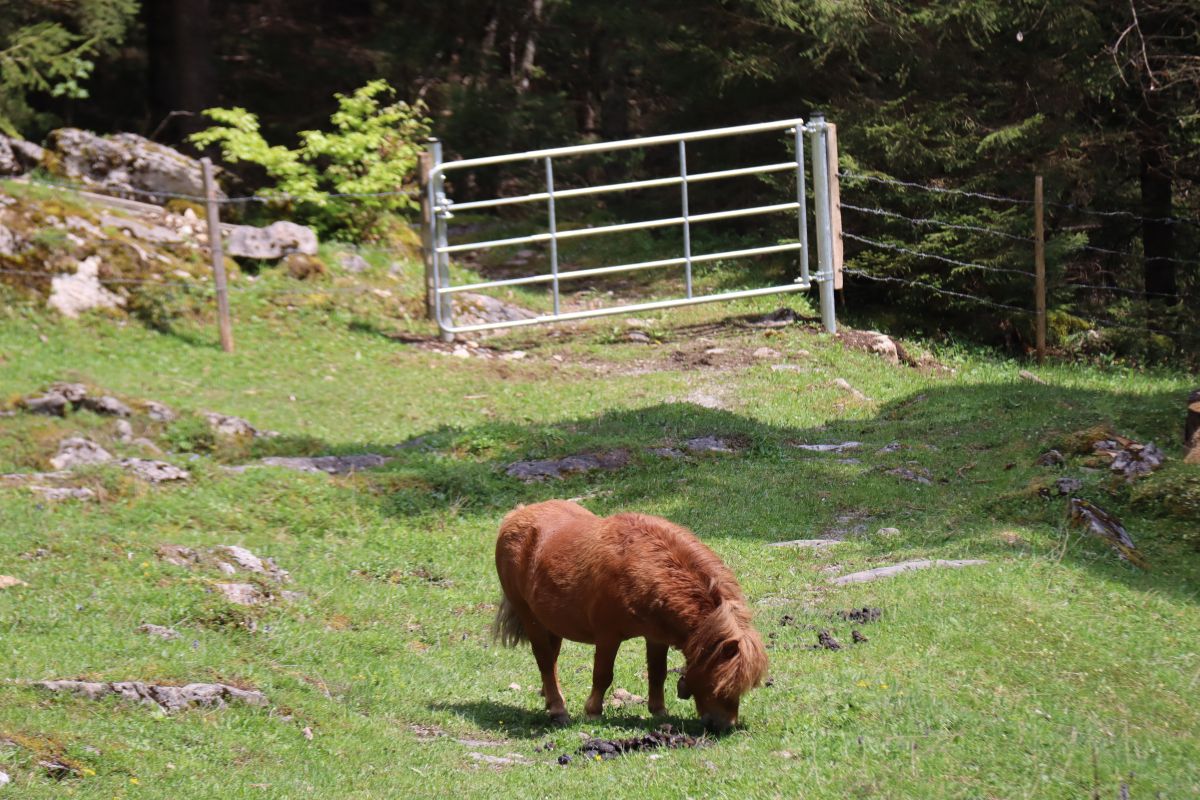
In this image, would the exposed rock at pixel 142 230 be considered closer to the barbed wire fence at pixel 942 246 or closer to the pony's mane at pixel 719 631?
the barbed wire fence at pixel 942 246

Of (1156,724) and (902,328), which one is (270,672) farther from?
(902,328)

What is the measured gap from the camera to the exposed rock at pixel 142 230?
1523 centimetres

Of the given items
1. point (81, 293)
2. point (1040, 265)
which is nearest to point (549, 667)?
point (81, 293)

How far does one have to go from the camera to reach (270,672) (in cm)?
648

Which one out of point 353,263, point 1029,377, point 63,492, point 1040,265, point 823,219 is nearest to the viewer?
point 63,492

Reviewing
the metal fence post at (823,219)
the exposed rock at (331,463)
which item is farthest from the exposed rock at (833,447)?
the metal fence post at (823,219)

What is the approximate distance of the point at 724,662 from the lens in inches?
213

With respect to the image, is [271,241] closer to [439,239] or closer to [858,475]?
[439,239]

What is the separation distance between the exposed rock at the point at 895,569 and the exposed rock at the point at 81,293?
939 centimetres

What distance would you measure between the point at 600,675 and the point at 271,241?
37.5 feet

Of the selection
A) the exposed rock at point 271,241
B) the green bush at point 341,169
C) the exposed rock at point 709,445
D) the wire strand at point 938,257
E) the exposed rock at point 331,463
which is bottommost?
the exposed rock at point 709,445

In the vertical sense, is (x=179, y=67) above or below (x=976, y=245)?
above

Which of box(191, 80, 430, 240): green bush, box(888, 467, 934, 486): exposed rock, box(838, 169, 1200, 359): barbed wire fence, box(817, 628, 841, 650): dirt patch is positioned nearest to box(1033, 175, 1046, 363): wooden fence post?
box(838, 169, 1200, 359): barbed wire fence

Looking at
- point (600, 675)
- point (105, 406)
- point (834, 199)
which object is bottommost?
point (600, 675)
